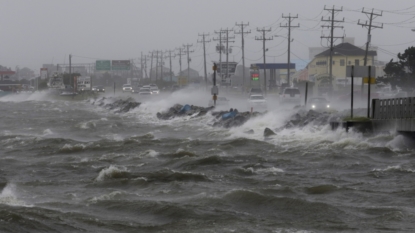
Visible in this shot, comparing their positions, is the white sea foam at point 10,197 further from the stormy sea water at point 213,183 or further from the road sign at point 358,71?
the road sign at point 358,71

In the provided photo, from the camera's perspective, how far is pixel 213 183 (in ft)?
57.3

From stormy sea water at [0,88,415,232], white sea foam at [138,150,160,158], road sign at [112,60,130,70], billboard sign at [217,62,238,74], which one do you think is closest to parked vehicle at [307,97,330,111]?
stormy sea water at [0,88,415,232]

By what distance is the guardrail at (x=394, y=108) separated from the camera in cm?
2498

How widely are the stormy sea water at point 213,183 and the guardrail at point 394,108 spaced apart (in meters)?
0.82

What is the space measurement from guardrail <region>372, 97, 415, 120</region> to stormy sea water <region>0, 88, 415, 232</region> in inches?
32.1

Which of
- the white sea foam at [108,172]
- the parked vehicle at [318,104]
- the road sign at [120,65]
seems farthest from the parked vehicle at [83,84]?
the white sea foam at [108,172]

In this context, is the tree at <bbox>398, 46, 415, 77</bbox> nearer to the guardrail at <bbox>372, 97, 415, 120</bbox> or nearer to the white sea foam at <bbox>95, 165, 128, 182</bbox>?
the guardrail at <bbox>372, 97, 415, 120</bbox>

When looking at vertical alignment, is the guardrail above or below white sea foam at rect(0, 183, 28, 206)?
above

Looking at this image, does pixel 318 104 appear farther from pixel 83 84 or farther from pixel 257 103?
pixel 83 84

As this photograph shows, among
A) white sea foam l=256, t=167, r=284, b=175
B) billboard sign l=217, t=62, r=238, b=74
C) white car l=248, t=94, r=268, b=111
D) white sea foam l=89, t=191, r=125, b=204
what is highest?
billboard sign l=217, t=62, r=238, b=74

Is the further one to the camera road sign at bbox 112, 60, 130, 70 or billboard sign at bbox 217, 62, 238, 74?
road sign at bbox 112, 60, 130, 70

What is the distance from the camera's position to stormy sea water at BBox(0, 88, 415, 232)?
1298 cm

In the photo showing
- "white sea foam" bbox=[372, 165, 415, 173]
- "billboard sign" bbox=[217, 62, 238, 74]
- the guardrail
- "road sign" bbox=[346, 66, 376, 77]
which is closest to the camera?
"white sea foam" bbox=[372, 165, 415, 173]

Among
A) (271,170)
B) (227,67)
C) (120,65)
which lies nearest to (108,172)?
(271,170)
